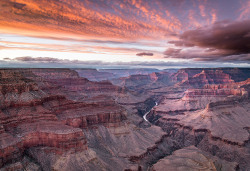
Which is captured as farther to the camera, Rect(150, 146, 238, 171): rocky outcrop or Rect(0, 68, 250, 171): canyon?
Rect(150, 146, 238, 171): rocky outcrop

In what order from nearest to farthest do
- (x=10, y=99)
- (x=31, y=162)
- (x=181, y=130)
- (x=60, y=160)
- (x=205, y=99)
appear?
(x=31, y=162), (x=60, y=160), (x=10, y=99), (x=181, y=130), (x=205, y=99)

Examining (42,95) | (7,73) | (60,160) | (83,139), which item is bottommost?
(60,160)

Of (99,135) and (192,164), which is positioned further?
(99,135)

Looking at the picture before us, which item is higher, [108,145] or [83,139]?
[83,139]

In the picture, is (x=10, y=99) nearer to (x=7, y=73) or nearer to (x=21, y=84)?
(x=21, y=84)

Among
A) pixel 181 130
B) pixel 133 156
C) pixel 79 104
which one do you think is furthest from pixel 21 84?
pixel 181 130

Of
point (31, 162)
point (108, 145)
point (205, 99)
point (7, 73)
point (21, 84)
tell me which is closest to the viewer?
point (31, 162)

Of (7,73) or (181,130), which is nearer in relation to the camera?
(7,73)

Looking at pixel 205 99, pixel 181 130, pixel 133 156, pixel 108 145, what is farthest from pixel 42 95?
pixel 205 99

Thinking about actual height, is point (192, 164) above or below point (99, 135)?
above

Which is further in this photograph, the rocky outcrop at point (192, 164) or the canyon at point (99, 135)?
the rocky outcrop at point (192, 164)

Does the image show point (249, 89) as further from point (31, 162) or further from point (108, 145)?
point (31, 162)
